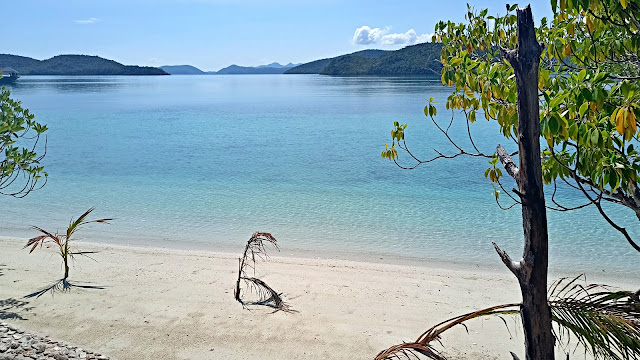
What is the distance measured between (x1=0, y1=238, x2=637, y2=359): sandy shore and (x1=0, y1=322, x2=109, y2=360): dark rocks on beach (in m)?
0.28

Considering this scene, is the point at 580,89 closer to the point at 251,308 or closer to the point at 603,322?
the point at 603,322

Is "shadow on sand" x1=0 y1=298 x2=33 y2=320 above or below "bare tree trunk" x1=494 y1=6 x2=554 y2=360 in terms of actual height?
below

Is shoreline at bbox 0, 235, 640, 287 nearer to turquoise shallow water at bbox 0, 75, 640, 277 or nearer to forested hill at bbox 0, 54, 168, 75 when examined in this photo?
turquoise shallow water at bbox 0, 75, 640, 277

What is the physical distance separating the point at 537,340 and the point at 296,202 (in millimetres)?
11618

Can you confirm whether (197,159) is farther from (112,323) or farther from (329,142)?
(112,323)

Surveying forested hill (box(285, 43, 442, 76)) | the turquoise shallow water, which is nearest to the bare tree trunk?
the turquoise shallow water

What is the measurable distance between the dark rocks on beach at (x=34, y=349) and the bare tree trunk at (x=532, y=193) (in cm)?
383

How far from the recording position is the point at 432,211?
41.0ft

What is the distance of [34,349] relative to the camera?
467 centimetres

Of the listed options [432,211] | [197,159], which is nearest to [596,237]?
[432,211]

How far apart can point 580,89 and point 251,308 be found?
4521 mm

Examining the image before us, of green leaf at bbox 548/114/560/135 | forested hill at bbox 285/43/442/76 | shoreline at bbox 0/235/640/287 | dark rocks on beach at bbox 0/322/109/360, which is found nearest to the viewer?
green leaf at bbox 548/114/560/135

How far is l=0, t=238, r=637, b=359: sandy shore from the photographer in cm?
524

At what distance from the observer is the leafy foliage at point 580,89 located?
101 inches
